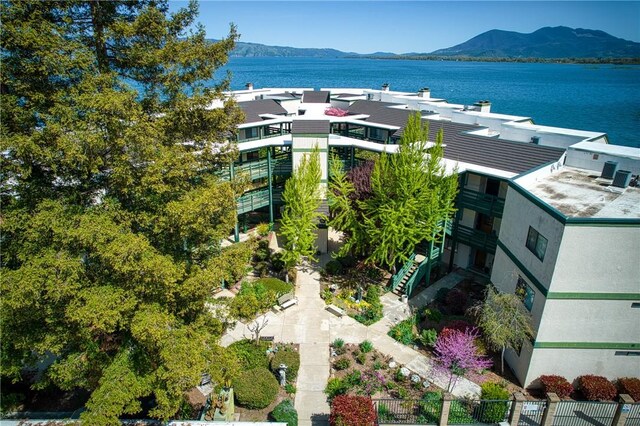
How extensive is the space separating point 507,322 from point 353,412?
9285 mm

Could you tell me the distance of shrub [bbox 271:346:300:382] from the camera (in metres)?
20.1

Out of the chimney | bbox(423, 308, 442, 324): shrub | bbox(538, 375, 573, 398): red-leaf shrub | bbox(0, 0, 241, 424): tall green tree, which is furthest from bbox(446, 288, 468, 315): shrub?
the chimney

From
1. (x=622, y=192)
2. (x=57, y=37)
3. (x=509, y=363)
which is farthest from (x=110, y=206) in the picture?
(x=622, y=192)

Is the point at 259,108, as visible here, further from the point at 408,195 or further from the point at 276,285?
the point at 408,195

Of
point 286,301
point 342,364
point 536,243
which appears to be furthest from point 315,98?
point 342,364

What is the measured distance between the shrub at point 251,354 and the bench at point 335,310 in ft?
18.5

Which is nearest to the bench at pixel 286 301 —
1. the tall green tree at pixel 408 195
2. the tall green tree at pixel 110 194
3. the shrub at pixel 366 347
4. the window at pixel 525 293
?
the tall green tree at pixel 408 195

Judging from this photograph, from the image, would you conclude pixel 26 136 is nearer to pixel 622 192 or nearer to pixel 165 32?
pixel 165 32

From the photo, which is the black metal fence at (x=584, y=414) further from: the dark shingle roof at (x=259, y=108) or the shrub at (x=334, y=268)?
the dark shingle roof at (x=259, y=108)

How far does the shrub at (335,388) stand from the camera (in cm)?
1909

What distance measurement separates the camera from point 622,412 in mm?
16469

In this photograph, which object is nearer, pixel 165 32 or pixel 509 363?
pixel 165 32

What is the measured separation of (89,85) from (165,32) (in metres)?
3.21

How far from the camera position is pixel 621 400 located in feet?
53.0
